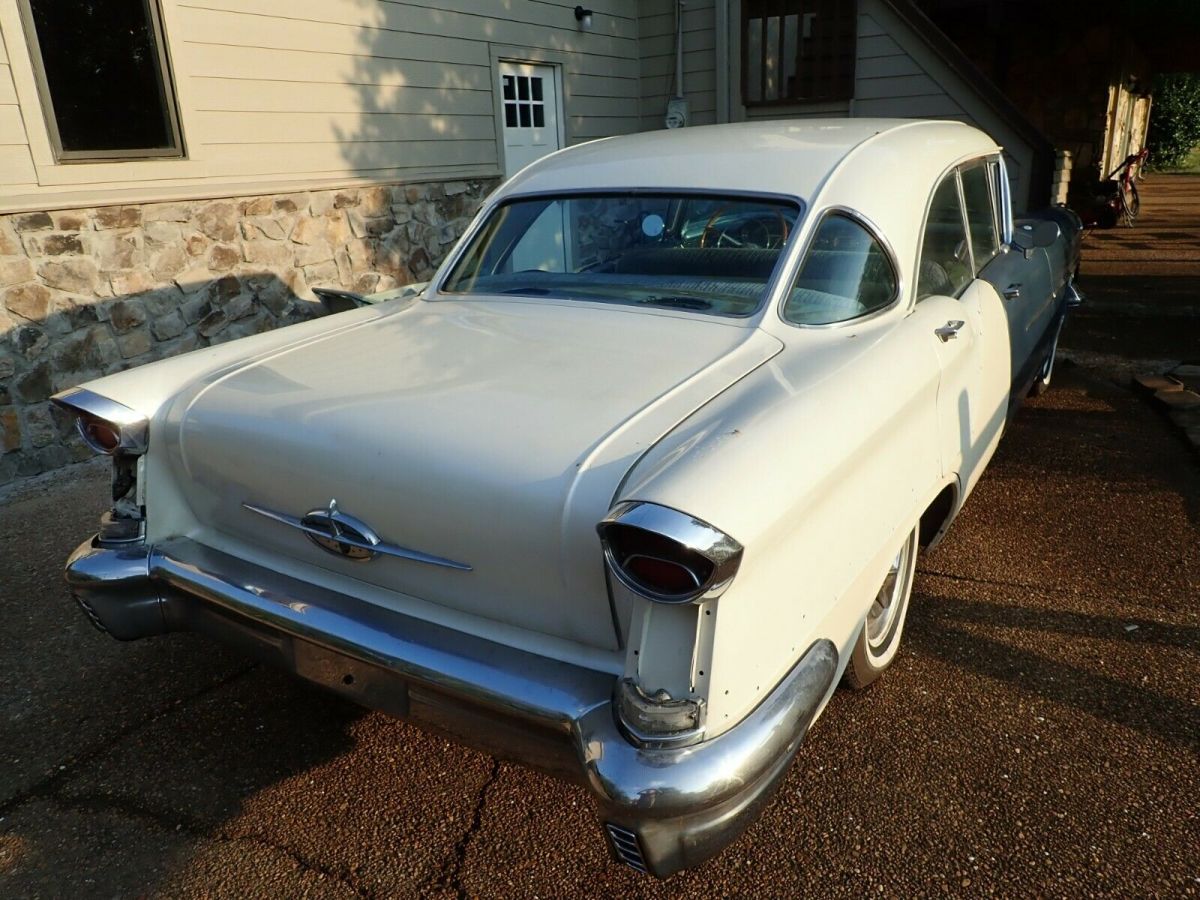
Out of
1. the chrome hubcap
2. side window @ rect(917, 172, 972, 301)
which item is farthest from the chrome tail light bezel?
side window @ rect(917, 172, 972, 301)

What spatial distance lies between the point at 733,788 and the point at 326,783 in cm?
137

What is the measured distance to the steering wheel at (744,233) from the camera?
287cm

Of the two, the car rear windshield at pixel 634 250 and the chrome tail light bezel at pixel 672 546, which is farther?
the car rear windshield at pixel 634 250

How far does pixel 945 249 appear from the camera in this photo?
10.9 ft

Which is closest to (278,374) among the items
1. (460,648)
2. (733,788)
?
(460,648)

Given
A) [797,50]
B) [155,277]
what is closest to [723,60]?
[797,50]

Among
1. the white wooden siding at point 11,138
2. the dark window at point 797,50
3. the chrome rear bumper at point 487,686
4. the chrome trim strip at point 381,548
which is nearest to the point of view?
the chrome rear bumper at point 487,686

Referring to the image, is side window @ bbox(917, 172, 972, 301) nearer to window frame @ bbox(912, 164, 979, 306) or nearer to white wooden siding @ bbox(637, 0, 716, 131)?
window frame @ bbox(912, 164, 979, 306)

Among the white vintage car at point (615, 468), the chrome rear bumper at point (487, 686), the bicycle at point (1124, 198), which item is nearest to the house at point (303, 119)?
the white vintage car at point (615, 468)

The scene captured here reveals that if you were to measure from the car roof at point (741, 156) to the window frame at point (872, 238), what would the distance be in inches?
4.3

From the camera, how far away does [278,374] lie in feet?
8.26

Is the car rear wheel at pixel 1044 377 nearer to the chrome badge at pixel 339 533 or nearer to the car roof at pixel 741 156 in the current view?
the car roof at pixel 741 156

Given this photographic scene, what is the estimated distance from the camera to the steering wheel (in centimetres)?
287

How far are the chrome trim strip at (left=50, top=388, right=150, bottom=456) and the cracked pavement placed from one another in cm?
94
